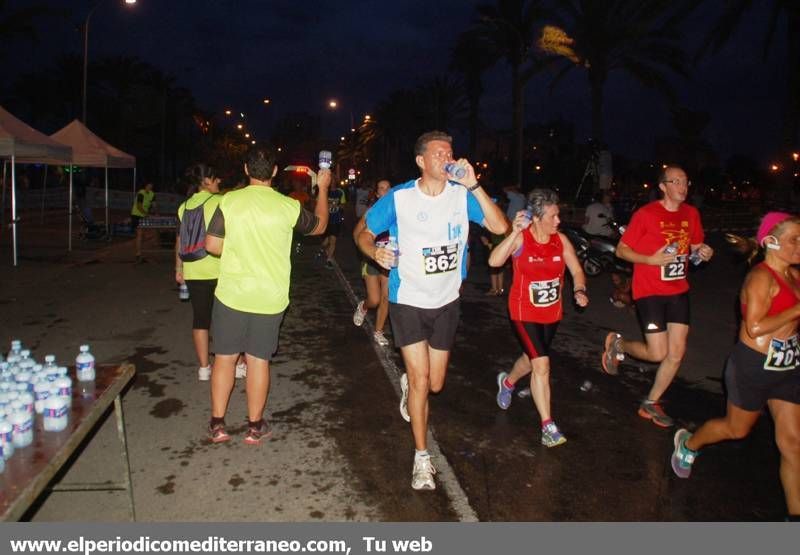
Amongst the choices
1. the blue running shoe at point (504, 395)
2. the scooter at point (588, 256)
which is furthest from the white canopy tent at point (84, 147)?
the blue running shoe at point (504, 395)

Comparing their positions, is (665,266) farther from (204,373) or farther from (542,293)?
(204,373)

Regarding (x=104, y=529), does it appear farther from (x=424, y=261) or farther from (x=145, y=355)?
(x=145, y=355)

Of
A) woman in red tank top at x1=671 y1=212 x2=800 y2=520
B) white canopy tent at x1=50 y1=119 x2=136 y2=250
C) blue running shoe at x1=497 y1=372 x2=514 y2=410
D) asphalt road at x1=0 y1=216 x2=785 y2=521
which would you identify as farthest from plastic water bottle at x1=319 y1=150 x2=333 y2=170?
white canopy tent at x1=50 y1=119 x2=136 y2=250

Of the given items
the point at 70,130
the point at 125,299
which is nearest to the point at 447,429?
the point at 125,299

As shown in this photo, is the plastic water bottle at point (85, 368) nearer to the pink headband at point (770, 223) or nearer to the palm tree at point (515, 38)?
the pink headband at point (770, 223)

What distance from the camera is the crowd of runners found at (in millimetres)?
3795

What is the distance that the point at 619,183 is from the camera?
75.6m

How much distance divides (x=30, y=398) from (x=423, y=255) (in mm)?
2404

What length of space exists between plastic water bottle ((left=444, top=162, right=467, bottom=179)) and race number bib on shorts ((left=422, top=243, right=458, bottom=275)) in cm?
51

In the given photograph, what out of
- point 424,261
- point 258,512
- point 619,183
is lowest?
point 258,512

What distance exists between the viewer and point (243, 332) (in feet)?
15.0

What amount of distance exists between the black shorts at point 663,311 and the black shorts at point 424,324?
1.94 metres

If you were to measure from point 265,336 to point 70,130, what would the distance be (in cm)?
1720

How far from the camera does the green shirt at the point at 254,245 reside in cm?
444
